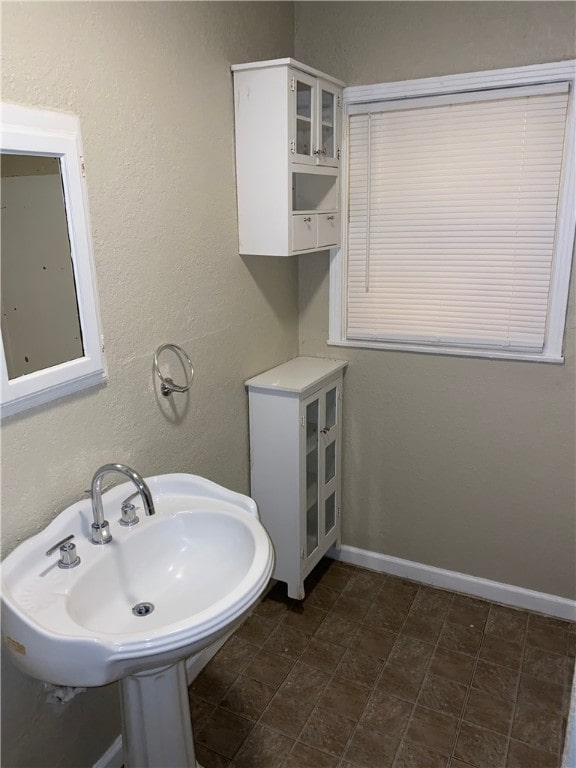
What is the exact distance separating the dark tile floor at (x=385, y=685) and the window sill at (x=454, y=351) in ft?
3.55

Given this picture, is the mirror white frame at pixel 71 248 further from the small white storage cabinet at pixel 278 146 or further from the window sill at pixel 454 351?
the window sill at pixel 454 351

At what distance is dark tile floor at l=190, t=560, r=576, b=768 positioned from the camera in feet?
5.92

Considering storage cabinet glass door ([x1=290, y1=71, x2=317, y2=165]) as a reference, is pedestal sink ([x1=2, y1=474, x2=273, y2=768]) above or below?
below

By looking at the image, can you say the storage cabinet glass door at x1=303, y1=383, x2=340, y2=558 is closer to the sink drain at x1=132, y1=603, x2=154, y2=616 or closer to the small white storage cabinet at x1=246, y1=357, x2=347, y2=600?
the small white storage cabinet at x1=246, y1=357, x2=347, y2=600

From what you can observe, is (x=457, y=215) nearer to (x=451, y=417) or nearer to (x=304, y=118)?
(x=304, y=118)

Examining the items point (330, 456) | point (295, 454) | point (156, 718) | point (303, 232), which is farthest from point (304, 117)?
point (156, 718)

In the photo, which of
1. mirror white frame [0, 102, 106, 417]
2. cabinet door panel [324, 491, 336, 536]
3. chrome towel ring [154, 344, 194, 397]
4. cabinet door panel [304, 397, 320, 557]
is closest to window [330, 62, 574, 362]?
cabinet door panel [304, 397, 320, 557]

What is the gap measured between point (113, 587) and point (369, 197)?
1776mm

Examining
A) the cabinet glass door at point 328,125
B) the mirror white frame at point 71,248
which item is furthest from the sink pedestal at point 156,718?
the cabinet glass door at point 328,125

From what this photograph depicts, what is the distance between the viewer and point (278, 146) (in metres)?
1.95

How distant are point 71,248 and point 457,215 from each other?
4.87ft

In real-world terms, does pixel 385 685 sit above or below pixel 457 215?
below

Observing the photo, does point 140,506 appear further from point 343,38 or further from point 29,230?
point 343,38

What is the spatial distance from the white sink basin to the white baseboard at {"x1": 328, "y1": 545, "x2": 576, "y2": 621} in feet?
4.31
